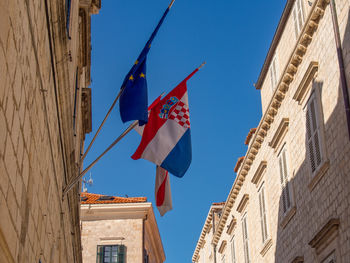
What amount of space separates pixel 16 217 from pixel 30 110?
3.52 ft

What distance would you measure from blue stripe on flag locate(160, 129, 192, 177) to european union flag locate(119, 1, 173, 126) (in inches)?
53.9

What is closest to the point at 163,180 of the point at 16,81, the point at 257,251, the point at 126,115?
the point at 126,115

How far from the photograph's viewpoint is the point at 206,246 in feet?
113

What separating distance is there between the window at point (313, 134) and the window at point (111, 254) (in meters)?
Result: 22.1

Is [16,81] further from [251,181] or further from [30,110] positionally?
[251,181]

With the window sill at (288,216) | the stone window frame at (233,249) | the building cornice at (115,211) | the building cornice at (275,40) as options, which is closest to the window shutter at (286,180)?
the window sill at (288,216)

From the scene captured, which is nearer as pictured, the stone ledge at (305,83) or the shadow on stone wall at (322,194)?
the shadow on stone wall at (322,194)

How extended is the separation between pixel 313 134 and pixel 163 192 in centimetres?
395

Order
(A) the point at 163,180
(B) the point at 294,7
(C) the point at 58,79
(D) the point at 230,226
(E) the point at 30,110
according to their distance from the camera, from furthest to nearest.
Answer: (D) the point at 230,226 → (B) the point at 294,7 → (A) the point at 163,180 → (C) the point at 58,79 → (E) the point at 30,110

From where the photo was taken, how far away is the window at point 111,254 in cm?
3388

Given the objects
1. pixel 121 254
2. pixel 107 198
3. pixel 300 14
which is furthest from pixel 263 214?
pixel 107 198

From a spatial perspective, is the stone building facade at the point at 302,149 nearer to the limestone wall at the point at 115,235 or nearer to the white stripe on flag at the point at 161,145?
the white stripe on flag at the point at 161,145

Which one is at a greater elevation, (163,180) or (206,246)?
(206,246)

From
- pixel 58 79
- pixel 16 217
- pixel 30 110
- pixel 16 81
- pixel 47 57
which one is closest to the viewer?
pixel 16 81
